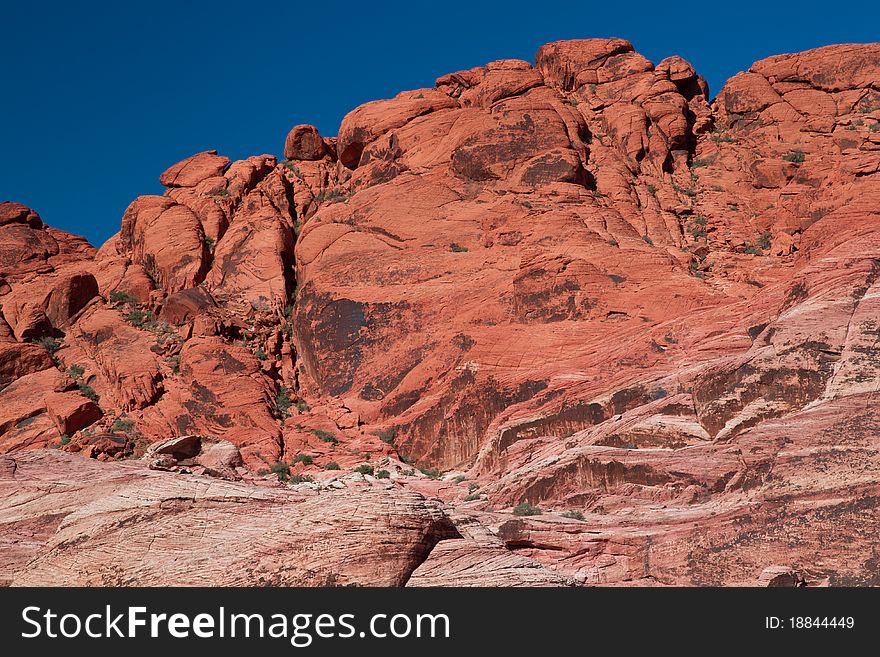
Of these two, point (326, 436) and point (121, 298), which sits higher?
point (121, 298)

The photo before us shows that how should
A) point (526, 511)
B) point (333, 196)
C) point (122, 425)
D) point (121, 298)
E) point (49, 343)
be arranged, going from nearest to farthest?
1. point (526, 511)
2. point (122, 425)
3. point (49, 343)
4. point (121, 298)
5. point (333, 196)

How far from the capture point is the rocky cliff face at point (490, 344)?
65.9ft

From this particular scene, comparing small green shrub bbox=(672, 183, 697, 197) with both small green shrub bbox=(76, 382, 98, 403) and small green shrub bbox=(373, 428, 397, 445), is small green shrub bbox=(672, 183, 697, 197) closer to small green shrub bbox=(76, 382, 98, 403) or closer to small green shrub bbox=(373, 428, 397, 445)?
small green shrub bbox=(373, 428, 397, 445)

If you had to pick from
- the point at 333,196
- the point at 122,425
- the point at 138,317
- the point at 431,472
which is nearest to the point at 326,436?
the point at 431,472

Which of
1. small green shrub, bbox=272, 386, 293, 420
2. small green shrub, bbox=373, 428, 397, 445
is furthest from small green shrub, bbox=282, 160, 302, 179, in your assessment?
small green shrub, bbox=373, 428, 397, 445

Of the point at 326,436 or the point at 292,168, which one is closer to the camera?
the point at 326,436

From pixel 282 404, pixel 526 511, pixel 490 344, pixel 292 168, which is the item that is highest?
pixel 292 168

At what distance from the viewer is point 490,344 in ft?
122

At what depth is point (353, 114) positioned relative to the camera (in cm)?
5559

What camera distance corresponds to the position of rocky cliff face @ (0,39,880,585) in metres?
20.1

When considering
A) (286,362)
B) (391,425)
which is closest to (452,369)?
(391,425)

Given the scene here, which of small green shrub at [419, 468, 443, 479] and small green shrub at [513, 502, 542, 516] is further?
small green shrub at [419, 468, 443, 479]

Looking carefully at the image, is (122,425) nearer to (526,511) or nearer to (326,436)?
(326,436)

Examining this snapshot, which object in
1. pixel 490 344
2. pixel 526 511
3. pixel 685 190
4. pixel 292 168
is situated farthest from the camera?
pixel 292 168
